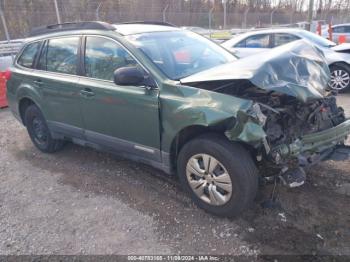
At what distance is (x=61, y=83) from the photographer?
4.21 meters

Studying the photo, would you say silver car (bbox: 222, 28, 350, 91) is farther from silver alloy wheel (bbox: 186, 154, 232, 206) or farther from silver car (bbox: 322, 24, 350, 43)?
silver car (bbox: 322, 24, 350, 43)

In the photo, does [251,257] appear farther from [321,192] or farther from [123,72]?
[123,72]

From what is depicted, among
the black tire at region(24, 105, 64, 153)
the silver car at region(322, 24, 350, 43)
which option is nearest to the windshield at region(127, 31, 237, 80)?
the black tire at region(24, 105, 64, 153)

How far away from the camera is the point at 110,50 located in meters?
3.73

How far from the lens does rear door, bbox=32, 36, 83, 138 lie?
4.12 meters

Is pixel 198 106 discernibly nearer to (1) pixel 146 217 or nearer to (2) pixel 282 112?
(2) pixel 282 112

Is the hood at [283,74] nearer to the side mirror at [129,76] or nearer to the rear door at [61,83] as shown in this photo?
the side mirror at [129,76]

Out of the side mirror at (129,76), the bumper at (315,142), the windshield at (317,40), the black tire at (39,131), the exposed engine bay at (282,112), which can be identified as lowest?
the black tire at (39,131)

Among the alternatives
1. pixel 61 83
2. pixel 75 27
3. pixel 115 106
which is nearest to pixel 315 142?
pixel 115 106

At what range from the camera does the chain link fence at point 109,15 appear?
17.6m

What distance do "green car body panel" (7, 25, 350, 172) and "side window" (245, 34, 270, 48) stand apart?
540 cm

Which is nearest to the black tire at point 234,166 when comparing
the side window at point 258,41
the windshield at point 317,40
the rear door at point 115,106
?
the rear door at point 115,106

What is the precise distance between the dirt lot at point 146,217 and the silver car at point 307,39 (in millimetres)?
3516

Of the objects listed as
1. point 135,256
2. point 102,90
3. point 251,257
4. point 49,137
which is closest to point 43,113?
point 49,137
